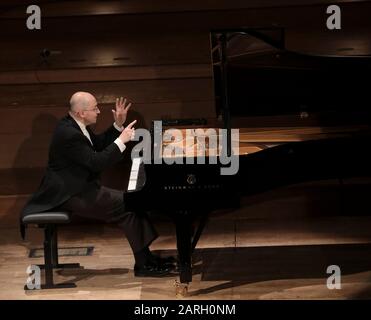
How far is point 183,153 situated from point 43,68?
6.68 feet

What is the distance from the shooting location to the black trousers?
5090 millimetres

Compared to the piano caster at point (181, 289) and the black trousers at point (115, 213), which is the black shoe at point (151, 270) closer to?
the black trousers at point (115, 213)

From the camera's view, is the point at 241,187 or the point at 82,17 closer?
the point at 241,187

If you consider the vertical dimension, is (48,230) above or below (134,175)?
below

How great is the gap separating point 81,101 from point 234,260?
1475 mm

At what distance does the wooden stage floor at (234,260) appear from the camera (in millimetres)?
4891

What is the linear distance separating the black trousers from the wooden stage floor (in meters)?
0.28

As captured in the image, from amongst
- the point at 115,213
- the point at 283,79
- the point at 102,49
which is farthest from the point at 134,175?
the point at 102,49

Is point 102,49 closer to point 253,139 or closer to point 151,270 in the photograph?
point 253,139

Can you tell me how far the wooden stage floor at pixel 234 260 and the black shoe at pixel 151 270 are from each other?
0.04 meters

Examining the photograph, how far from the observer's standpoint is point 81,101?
17.0 ft

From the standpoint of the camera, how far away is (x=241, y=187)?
→ 181 inches
